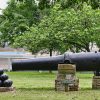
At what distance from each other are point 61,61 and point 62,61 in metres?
0.04

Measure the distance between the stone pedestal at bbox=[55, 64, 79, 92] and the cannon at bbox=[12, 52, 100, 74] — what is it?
521mm

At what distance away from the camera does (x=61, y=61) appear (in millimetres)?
15539

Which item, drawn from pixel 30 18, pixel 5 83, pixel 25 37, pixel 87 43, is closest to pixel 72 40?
pixel 87 43

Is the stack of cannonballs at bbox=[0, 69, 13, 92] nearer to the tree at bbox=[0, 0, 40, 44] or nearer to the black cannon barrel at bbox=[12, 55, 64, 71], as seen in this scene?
the black cannon barrel at bbox=[12, 55, 64, 71]

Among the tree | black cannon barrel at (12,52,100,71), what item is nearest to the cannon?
black cannon barrel at (12,52,100,71)

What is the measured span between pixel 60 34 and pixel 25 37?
3.52 meters

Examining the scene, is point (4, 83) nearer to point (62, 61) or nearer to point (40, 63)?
point (40, 63)

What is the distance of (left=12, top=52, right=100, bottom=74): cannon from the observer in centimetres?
1559

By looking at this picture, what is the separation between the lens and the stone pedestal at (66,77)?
1501cm

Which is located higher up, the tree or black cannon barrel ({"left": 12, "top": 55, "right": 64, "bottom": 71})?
the tree

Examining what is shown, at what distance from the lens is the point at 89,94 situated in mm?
14242

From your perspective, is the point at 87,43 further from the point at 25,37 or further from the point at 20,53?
the point at 20,53

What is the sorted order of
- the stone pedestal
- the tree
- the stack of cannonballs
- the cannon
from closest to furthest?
the stone pedestal, the stack of cannonballs, the cannon, the tree

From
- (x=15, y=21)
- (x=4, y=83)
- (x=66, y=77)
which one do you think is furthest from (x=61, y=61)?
(x=15, y=21)
